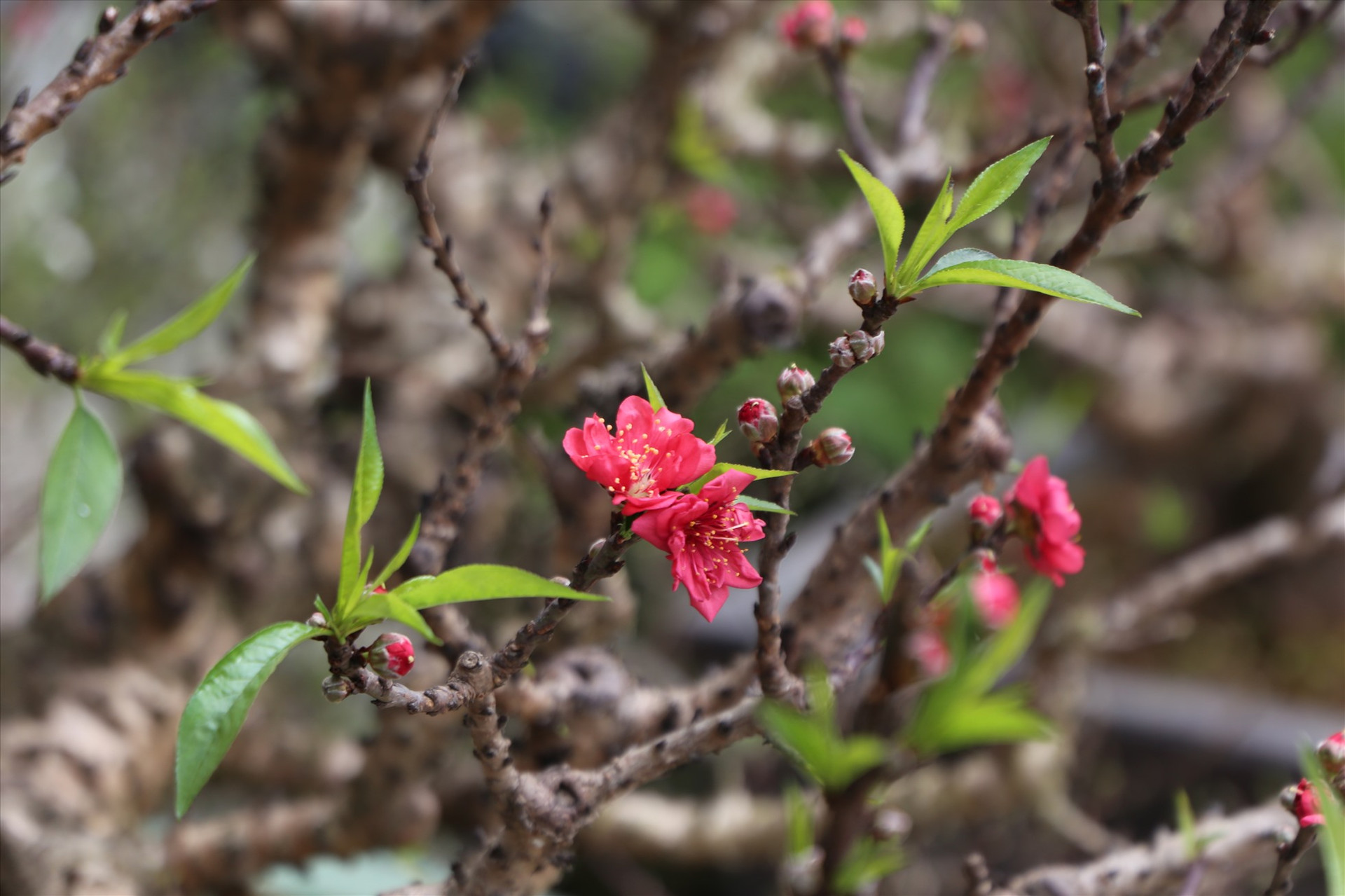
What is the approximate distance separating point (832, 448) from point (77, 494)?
12.0 inches

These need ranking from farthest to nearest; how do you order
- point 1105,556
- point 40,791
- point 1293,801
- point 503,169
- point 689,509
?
point 1105,556, point 503,169, point 40,791, point 1293,801, point 689,509

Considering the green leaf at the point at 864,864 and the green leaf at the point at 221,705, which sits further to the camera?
the green leaf at the point at 864,864

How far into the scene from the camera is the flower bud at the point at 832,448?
375mm

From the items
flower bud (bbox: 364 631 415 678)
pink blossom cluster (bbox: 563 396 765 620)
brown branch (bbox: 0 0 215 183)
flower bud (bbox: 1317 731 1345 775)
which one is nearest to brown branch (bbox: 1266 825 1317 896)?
flower bud (bbox: 1317 731 1345 775)

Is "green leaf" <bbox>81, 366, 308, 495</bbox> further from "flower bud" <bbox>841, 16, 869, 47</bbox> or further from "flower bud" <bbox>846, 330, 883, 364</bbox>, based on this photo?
"flower bud" <bbox>841, 16, 869, 47</bbox>

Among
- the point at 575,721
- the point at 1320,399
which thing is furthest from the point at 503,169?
the point at 1320,399

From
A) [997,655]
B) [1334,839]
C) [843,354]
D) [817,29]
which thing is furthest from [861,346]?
[817,29]

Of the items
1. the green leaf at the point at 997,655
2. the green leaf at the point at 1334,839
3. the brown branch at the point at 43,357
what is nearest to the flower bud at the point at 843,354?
the green leaf at the point at 997,655

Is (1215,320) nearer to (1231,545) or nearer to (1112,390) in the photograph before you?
(1112,390)

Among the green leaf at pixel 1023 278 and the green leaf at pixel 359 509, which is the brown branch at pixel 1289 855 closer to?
the green leaf at pixel 1023 278

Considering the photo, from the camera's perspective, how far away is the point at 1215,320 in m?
1.70

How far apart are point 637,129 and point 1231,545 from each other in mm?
815

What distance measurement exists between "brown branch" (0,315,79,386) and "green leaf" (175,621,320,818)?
0.19 m

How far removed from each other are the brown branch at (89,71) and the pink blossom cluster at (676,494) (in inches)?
11.3
